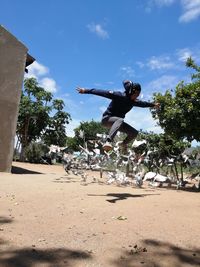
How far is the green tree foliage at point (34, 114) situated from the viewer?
2719cm

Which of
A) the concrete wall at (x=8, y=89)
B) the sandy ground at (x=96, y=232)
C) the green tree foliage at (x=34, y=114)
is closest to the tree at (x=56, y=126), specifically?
the green tree foliage at (x=34, y=114)

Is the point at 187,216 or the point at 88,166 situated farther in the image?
the point at 88,166

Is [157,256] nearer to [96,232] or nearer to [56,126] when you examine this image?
[96,232]

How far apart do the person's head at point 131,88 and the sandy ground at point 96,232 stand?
194 cm

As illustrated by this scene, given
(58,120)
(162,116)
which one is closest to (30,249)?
(162,116)

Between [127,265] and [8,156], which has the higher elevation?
[8,156]

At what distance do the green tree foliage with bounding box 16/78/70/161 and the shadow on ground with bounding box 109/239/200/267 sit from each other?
2388 centimetres

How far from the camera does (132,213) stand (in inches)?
178

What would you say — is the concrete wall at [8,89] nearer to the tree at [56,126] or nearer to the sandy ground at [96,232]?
the sandy ground at [96,232]

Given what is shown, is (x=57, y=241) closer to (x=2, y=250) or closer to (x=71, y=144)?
(x=2, y=250)

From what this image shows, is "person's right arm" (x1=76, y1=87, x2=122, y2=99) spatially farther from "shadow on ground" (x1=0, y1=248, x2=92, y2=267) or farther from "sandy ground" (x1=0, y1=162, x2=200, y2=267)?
"shadow on ground" (x1=0, y1=248, x2=92, y2=267)

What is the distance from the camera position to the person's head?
6.33 metres

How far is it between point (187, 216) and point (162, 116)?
5591 millimetres

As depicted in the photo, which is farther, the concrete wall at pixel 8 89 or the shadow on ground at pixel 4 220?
the concrete wall at pixel 8 89
